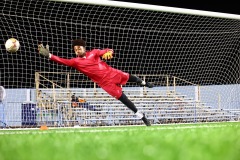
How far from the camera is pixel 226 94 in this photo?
15352mm

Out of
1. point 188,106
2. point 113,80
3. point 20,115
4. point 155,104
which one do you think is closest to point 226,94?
point 188,106

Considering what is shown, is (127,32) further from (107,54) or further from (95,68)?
(107,54)

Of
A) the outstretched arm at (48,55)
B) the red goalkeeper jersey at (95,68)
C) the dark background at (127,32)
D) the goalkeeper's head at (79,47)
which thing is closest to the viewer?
the outstretched arm at (48,55)

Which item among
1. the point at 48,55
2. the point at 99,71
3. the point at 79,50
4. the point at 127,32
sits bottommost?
the point at 99,71

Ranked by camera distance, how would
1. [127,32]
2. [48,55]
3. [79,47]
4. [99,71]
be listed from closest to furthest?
[48,55]
[79,47]
[99,71]
[127,32]

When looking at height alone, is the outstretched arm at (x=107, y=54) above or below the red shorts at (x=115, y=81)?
above

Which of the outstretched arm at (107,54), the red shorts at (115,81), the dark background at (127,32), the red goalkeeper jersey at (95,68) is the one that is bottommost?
the red shorts at (115,81)

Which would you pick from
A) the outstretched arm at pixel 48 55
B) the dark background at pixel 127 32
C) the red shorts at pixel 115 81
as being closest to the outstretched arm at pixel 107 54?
the red shorts at pixel 115 81

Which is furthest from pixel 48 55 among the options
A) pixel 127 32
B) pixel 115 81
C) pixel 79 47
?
pixel 127 32

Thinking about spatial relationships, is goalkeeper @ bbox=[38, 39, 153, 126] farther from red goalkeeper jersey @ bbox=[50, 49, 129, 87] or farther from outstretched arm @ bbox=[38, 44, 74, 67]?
outstretched arm @ bbox=[38, 44, 74, 67]

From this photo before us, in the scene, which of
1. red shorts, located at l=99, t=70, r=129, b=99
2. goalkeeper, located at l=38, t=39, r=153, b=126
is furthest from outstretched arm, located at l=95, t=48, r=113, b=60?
red shorts, located at l=99, t=70, r=129, b=99

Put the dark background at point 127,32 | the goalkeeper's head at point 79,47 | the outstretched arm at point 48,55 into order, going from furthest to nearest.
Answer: the dark background at point 127,32 < the goalkeeper's head at point 79,47 < the outstretched arm at point 48,55

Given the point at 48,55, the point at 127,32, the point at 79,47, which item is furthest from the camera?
the point at 127,32

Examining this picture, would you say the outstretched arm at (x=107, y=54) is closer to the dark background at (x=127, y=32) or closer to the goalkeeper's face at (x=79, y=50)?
the goalkeeper's face at (x=79, y=50)
